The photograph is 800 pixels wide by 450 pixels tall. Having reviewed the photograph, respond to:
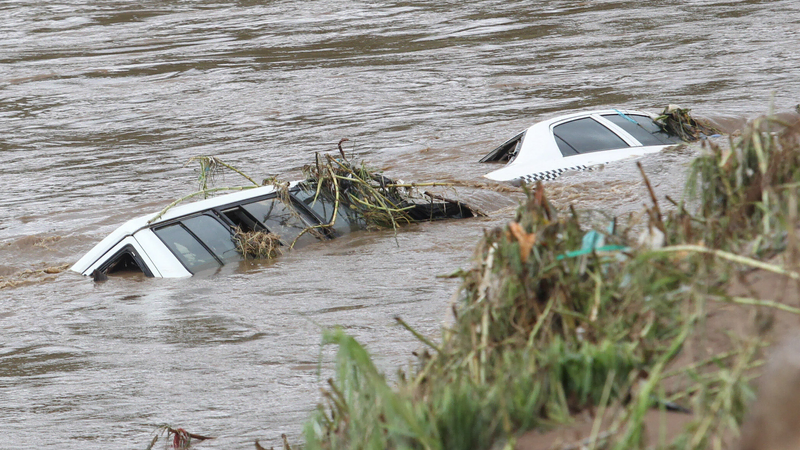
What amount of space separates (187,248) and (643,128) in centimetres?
579

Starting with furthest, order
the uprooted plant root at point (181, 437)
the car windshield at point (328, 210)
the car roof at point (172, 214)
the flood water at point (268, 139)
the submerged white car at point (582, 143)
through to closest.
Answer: the submerged white car at point (582, 143) → the car windshield at point (328, 210) → the car roof at point (172, 214) → the flood water at point (268, 139) → the uprooted plant root at point (181, 437)

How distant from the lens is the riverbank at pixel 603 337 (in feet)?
7.69

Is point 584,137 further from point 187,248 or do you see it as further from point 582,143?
point 187,248

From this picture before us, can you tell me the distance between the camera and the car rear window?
35.4 ft

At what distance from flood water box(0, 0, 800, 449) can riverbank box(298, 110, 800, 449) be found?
44cm

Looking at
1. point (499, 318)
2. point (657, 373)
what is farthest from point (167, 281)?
point (657, 373)

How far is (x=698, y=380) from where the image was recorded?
2.33m

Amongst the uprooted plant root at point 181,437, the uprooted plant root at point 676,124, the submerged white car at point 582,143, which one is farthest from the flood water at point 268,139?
the uprooted plant root at point 676,124

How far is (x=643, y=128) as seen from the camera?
10984mm

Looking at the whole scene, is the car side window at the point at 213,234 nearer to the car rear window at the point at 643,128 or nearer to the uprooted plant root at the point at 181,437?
the uprooted plant root at the point at 181,437

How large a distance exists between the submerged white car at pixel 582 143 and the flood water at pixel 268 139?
258 millimetres

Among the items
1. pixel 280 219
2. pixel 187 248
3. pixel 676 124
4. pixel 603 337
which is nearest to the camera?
pixel 603 337

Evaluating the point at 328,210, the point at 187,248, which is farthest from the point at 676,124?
the point at 187,248

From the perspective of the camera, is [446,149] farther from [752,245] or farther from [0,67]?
[0,67]
